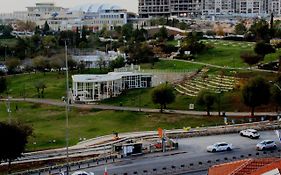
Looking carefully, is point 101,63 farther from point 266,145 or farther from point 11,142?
point 11,142

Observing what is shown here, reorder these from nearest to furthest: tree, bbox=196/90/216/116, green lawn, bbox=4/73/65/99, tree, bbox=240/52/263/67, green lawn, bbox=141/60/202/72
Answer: tree, bbox=196/90/216/116 < tree, bbox=240/52/263/67 < green lawn, bbox=4/73/65/99 < green lawn, bbox=141/60/202/72

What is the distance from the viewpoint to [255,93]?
4950cm

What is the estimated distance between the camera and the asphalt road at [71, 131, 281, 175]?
113ft

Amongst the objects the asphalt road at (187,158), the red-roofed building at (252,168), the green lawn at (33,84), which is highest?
the red-roofed building at (252,168)

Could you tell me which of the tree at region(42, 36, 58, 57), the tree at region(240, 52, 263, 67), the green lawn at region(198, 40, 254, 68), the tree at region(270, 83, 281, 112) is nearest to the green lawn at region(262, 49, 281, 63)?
the green lawn at region(198, 40, 254, 68)

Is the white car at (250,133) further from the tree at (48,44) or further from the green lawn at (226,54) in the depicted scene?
the tree at (48,44)

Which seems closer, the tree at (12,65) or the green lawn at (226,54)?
the green lawn at (226,54)

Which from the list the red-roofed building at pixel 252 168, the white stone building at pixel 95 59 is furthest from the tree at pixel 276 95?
the white stone building at pixel 95 59

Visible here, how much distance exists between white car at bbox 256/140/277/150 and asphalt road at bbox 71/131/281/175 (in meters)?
0.44

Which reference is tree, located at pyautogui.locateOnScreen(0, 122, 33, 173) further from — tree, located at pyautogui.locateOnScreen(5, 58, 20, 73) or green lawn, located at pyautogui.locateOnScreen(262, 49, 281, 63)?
tree, located at pyautogui.locateOnScreen(5, 58, 20, 73)

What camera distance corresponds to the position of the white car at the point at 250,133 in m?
42.4

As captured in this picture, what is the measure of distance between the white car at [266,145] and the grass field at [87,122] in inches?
364

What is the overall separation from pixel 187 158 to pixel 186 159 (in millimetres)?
235

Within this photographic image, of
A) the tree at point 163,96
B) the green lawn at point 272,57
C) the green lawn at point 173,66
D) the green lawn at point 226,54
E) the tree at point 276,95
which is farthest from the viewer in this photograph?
the green lawn at point 226,54
